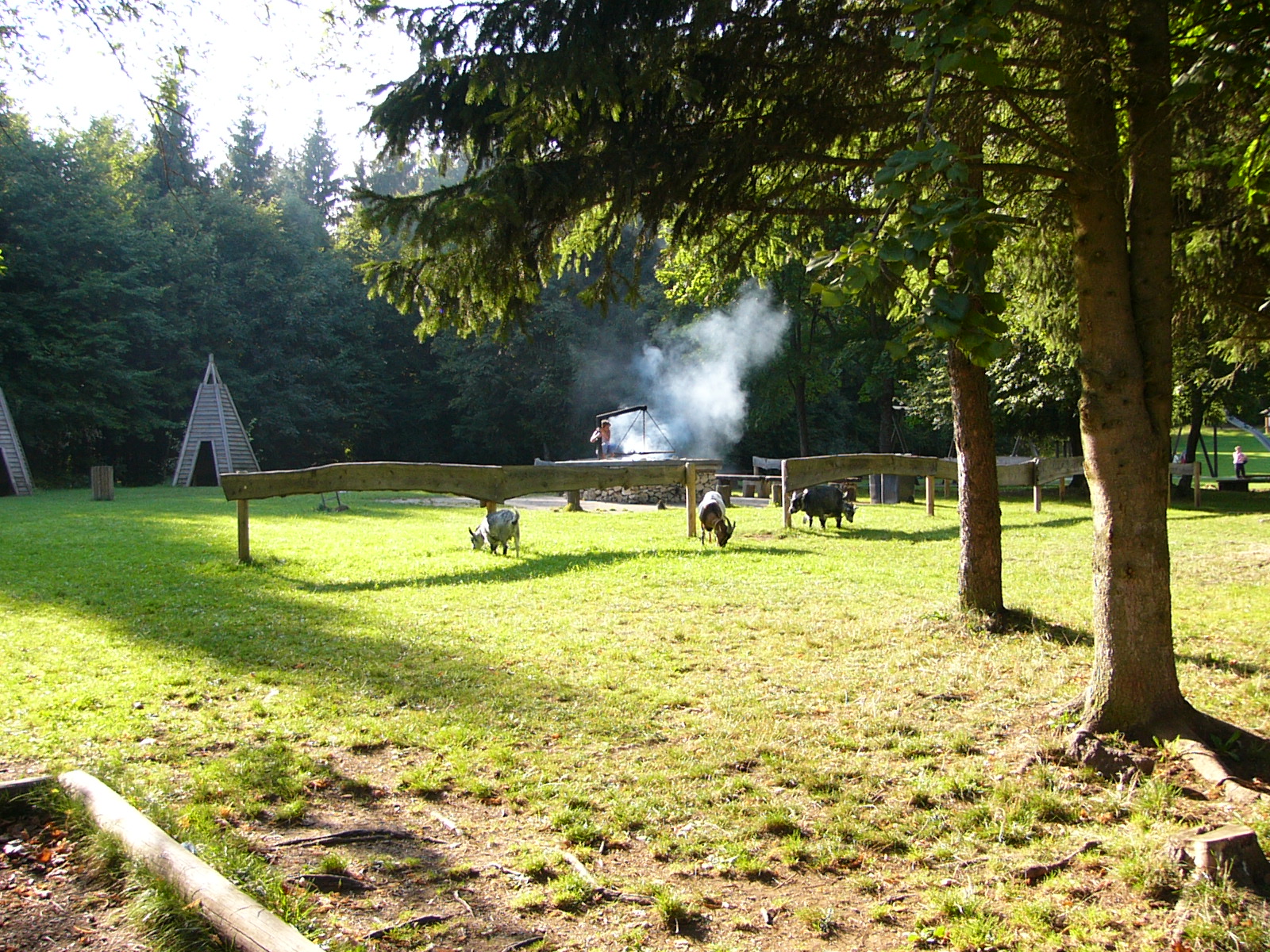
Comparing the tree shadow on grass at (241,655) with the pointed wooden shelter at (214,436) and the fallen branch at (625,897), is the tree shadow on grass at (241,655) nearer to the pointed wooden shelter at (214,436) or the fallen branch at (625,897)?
the fallen branch at (625,897)

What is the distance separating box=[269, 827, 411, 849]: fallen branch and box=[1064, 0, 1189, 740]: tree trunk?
3.16 m

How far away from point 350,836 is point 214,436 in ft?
99.7

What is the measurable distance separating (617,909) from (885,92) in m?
4.45

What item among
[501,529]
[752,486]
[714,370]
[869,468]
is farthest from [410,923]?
[714,370]

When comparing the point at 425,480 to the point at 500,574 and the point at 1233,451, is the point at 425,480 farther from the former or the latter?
the point at 1233,451

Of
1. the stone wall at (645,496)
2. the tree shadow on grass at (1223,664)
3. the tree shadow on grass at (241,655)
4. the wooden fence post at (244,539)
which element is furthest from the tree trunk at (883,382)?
the tree shadow on grass at (1223,664)

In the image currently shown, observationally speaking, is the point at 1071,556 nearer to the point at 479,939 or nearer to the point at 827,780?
the point at 827,780

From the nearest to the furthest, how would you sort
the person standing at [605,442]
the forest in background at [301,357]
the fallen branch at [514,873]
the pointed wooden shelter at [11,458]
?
the fallen branch at [514,873] → the pointed wooden shelter at [11,458] → the person standing at [605,442] → the forest in background at [301,357]

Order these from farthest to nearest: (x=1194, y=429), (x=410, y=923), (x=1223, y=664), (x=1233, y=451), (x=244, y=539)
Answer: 1. (x=1233, y=451)
2. (x=1194, y=429)
3. (x=244, y=539)
4. (x=1223, y=664)
5. (x=410, y=923)

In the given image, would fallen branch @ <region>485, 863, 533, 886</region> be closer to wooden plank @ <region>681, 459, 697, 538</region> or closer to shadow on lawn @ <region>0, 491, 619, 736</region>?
shadow on lawn @ <region>0, 491, 619, 736</region>

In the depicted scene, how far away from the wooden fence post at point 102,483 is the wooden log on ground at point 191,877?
21.5 metres

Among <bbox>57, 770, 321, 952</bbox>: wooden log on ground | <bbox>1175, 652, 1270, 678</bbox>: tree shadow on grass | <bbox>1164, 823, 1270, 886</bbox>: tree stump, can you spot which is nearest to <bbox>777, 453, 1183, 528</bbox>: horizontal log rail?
<bbox>1175, 652, 1270, 678</bbox>: tree shadow on grass

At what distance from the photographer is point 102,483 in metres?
21.8

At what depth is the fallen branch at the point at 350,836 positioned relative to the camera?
3215mm
